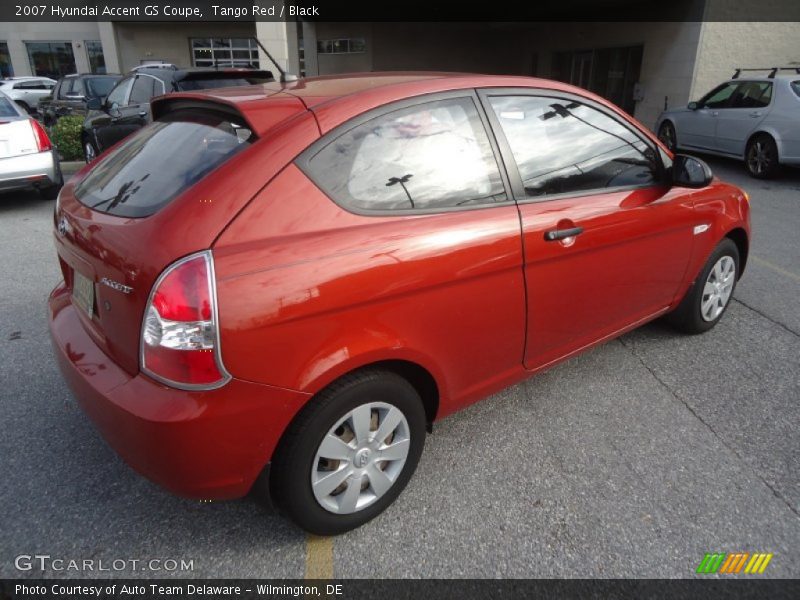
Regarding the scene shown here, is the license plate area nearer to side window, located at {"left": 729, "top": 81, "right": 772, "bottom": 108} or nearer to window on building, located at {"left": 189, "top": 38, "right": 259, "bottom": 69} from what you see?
side window, located at {"left": 729, "top": 81, "right": 772, "bottom": 108}

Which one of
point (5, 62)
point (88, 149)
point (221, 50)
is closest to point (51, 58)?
point (5, 62)

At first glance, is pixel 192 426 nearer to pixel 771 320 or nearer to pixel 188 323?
pixel 188 323

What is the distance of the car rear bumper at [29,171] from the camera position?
22.4 feet

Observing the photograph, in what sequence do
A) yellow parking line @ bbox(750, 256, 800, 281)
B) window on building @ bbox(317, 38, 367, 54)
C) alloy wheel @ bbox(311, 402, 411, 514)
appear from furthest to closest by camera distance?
window on building @ bbox(317, 38, 367, 54)
yellow parking line @ bbox(750, 256, 800, 281)
alloy wheel @ bbox(311, 402, 411, 514)

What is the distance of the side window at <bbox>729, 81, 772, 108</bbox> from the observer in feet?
31.0

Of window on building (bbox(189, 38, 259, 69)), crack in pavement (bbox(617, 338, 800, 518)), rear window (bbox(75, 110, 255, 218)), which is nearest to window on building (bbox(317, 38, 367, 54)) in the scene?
window on building (bbox(189, 38, 259, 69))

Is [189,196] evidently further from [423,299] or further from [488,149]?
[488,149]

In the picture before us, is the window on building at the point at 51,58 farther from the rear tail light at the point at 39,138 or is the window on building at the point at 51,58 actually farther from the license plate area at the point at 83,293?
the license plate area at the point at 83,293

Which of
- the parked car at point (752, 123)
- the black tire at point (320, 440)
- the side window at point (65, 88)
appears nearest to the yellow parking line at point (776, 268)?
the black tire at point (320, 440)

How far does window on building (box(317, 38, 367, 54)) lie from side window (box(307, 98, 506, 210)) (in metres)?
23.4

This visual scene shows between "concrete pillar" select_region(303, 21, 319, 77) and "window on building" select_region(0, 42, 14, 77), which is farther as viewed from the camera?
"window on building" select_region(0, 42, 14, 77)

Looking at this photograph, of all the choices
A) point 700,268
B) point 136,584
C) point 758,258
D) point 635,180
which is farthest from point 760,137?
point 136,584

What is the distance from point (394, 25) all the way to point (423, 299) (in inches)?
942

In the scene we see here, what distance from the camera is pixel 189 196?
1.91 metres
